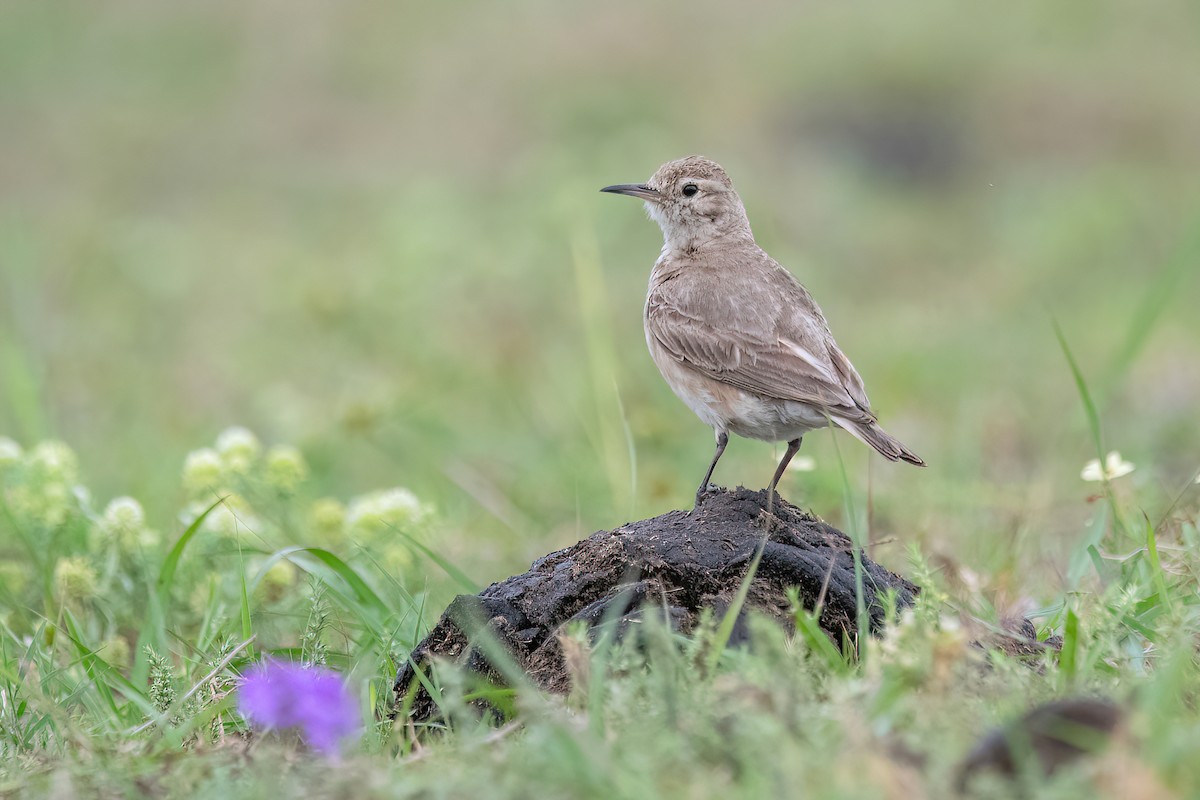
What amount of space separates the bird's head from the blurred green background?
3.35 feet

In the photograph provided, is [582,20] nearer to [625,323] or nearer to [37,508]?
[625,323]

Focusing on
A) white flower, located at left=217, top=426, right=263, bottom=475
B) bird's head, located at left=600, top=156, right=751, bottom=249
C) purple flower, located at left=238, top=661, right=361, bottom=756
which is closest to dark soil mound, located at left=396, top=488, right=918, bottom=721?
purple flower, located at left=238, top=661, right=361, bottom=756

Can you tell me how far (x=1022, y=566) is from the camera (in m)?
5.43

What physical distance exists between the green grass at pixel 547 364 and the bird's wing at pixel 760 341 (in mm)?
452

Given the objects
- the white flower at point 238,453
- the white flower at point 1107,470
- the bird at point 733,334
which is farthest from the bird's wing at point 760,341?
the white flower at point 238,453

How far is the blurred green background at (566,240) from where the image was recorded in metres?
7.86

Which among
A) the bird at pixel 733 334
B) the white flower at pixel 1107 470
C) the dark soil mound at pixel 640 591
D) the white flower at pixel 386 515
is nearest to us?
the dark soil mound at pixel 640 591

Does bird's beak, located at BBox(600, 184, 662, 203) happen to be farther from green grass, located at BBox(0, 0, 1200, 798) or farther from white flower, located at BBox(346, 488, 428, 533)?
white flower, located at BBox(346, 488, 428, 533)

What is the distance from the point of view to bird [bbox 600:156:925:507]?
503 cm

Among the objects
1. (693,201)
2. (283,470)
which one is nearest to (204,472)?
(283,470)

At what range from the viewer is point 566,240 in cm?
1173

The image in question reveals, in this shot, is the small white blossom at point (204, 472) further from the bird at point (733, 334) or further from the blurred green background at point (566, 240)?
the bird at point (733, 334)

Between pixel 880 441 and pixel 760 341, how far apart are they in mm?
779

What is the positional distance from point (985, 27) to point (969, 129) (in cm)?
180
